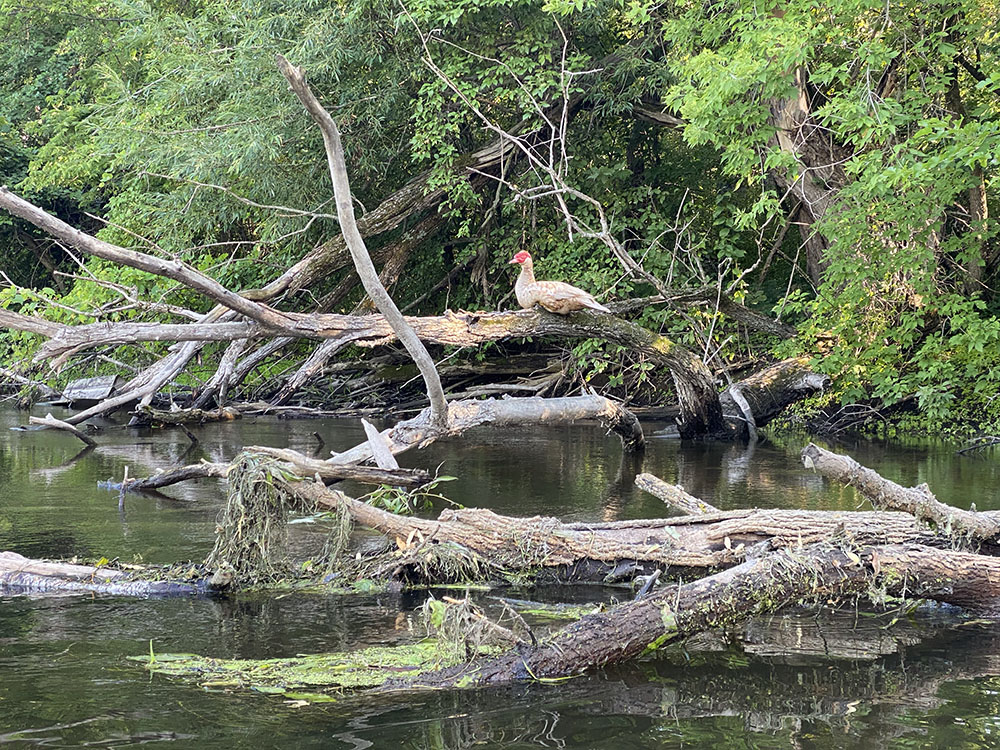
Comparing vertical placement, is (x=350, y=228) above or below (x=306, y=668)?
above

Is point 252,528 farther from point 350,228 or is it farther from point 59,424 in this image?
point 59,424

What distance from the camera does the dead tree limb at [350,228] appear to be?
5668 millimetres

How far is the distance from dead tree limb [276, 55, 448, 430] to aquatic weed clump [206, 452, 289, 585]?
1459 millimetres

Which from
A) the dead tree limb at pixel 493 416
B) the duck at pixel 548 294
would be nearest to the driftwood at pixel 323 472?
the dead tree limb at pixel 493 416

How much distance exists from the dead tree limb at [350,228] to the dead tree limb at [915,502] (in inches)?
119

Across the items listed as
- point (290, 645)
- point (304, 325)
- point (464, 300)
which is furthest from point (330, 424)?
point (290, 645)

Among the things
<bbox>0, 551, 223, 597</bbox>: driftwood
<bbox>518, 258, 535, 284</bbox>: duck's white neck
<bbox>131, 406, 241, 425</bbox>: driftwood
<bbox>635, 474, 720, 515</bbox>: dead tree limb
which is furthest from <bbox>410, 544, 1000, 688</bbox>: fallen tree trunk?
A: <bbox>131, 406, 241, 425</bbox>: driftwood

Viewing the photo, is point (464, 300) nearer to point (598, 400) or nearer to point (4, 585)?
point (598, 400)

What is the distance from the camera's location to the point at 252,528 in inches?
250

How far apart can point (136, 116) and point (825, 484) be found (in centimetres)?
1315

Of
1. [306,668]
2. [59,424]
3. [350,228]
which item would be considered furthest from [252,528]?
[59,424]

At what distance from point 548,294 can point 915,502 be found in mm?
5672

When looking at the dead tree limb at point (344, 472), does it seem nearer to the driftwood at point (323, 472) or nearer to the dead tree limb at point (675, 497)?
the driftwood at point (323, 472)

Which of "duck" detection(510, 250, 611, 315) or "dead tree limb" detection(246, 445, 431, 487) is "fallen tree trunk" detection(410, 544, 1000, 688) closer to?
"dead tree limb" detection(246, 445, 431, 487)
